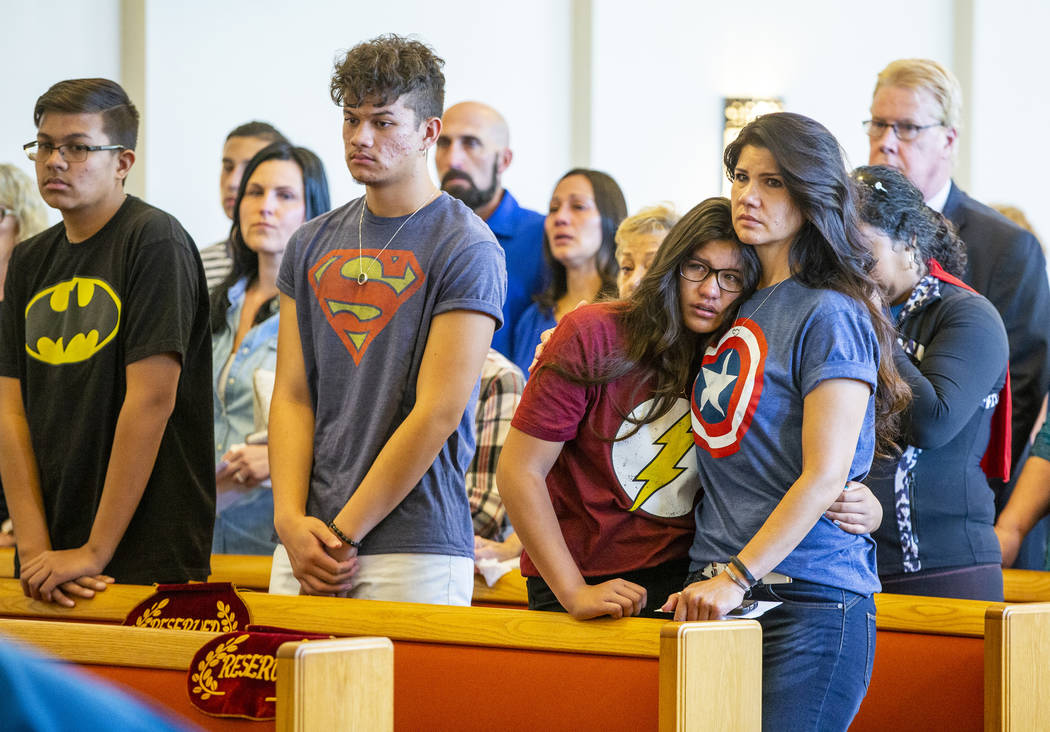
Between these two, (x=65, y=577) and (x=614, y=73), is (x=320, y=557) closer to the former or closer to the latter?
(x=65, y=577)

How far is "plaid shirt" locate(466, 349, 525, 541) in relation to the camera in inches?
118

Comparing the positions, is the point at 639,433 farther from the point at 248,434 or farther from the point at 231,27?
the point at 231,27

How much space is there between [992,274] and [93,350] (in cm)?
199

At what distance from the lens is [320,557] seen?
2072 millimetres

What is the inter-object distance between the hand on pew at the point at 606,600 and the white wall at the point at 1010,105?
460 centimetres

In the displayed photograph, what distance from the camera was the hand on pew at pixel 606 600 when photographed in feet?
5.87

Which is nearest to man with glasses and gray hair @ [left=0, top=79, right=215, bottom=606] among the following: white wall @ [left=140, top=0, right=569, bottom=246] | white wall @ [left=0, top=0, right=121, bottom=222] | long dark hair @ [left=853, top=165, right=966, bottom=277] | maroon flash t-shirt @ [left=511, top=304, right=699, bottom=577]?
maroon flash t-shirt @ [left=511, top=304, right=699, bottom=577]

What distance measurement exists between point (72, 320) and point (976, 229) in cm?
204

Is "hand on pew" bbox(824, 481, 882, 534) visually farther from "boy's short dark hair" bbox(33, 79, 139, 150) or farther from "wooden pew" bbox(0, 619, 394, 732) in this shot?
"boy's short dark hair" bbox(33, 79, 139, 150)

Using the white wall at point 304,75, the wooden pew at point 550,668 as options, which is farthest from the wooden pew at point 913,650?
the white wall at point 304,75

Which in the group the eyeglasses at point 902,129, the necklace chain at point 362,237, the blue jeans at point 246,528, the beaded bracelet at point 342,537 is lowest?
the blue jeans at point 246,528

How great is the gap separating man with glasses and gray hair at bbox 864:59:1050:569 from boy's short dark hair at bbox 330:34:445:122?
1261 mm

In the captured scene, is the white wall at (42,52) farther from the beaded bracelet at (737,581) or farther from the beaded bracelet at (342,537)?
the beaded bracelet at (737,581)

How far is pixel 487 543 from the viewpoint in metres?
2.94
